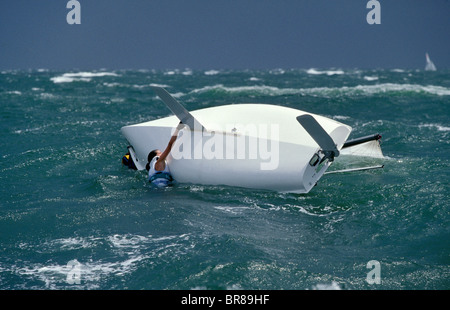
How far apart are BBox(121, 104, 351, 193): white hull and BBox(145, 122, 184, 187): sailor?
82mm

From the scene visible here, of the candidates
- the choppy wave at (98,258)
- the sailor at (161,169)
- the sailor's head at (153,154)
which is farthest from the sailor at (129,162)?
the choppy wave at (98,258)

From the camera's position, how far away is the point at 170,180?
7434mm

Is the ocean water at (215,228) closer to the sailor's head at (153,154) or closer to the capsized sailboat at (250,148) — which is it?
the capsized sailboat at (250,148)

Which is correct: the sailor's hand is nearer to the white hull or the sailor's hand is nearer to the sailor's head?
the white hull

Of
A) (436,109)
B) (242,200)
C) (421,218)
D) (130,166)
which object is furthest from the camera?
(436,109)

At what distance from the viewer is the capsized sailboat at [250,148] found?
261 inches

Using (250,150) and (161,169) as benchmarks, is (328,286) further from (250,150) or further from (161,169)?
(161,169)

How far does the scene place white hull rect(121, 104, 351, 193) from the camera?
666 centimetres

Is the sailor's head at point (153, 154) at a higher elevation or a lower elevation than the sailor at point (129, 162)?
higher
